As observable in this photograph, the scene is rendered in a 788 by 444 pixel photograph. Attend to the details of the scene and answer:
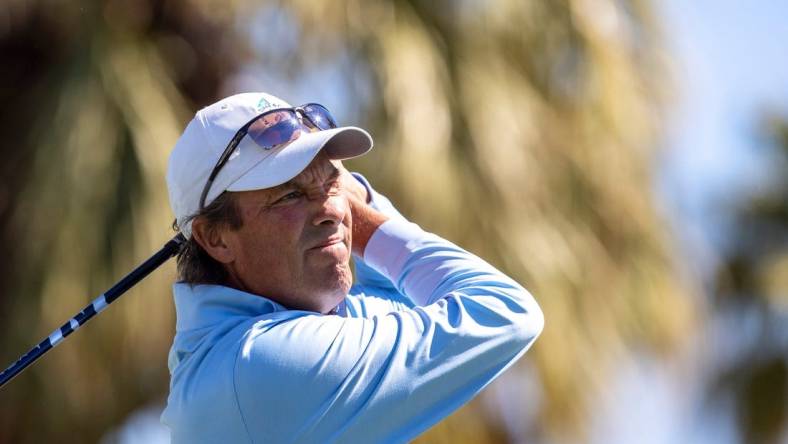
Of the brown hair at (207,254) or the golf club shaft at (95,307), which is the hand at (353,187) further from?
the golf club shaft at (95,307)

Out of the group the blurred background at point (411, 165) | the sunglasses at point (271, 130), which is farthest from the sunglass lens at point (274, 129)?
the blurred background at point (411, 165)

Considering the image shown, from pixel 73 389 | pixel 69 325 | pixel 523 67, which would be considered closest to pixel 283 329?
pixel 69 325

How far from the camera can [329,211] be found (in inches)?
111

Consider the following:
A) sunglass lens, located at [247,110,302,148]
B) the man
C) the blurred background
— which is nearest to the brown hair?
the man

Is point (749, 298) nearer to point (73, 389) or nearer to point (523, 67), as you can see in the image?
point (523, 67)

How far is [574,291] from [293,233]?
13.6 ft

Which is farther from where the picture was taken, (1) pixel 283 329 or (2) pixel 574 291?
(2) pixel 574 291

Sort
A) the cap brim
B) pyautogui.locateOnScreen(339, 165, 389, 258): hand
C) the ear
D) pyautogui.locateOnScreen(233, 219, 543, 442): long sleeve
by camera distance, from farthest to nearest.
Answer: pyautogui.locateOnScreen(339, 165, 389, 258): hand → the ear → the cap brim → pyautogui.locateOnScreen(233, 219, 543, 442): long sleeve

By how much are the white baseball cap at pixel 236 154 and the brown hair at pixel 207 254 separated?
0.02 metres

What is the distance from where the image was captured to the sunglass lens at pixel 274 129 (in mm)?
2803

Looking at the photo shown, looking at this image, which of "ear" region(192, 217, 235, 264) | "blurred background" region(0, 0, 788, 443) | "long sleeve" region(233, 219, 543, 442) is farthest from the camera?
"blurred background" region(0, 0, 788, 443)

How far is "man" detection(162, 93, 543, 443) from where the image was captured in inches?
101

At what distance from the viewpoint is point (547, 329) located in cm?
657

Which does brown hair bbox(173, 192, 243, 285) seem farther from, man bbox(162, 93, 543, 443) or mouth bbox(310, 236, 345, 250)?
mouth bbox(310, 236, 345, 250)
